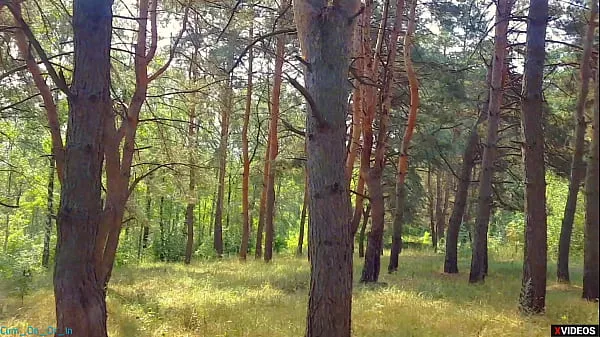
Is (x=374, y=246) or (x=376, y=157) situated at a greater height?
(x=376, y=157)

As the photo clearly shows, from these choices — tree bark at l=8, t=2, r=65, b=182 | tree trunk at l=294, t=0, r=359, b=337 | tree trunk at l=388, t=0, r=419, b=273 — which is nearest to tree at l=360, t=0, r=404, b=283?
tree trunk at l=388, t=0, r=419, b=273

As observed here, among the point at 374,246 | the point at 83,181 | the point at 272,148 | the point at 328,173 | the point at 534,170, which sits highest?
the point at 272,148

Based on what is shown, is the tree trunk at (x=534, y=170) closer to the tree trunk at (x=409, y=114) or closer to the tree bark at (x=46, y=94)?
the tree trunk at (x=409, y=114)

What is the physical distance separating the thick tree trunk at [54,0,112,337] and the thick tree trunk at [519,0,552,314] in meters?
5.91

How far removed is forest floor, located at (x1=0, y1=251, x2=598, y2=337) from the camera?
6.40 metres

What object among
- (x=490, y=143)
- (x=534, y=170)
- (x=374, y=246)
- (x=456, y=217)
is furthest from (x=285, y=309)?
(x=456, y=217)

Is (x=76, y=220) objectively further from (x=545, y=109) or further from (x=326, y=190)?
(x=545, y=109)

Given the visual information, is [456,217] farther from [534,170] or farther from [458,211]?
[534,170]

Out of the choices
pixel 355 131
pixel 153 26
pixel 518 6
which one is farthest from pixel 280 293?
pixel 518 6

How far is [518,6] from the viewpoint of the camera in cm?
1448

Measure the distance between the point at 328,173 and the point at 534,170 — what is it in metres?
4.64

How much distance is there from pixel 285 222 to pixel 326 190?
3938 cm

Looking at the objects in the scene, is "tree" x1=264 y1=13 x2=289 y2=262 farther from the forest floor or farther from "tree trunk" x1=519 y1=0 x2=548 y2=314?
"tree trunk" x1=519 y1=0 x2=548 y2=314

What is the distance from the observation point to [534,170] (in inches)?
291
